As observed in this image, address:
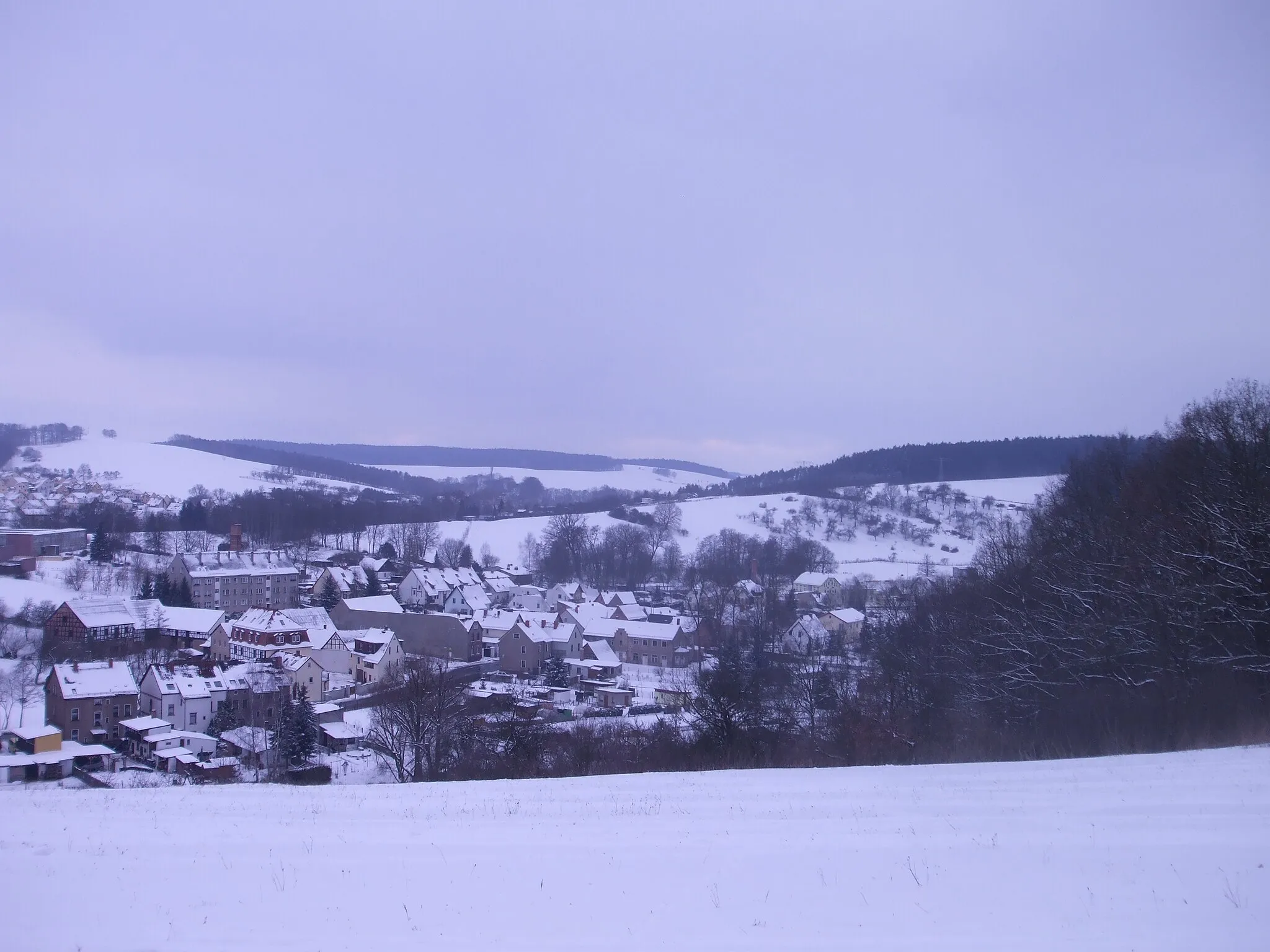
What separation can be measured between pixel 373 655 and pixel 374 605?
31.2ft

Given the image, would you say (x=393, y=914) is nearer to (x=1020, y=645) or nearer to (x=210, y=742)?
(x=1020, y=645)

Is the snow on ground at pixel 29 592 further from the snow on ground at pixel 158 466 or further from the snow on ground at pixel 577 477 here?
the snow on ground at pixel 577 477

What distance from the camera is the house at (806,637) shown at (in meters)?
35.7

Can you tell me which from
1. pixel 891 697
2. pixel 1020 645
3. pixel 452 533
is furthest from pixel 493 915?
pixel 452 533

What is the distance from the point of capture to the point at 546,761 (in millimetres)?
16375

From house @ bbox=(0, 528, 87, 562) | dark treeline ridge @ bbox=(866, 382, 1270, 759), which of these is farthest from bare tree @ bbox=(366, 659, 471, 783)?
house @ bbox=(0, 528, 87, 562)

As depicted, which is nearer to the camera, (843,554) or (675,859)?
(675,859)

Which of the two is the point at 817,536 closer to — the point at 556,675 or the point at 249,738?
the point at 556,675

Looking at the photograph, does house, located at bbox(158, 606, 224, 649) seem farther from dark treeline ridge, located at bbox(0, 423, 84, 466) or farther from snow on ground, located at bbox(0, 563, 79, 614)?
dark treeline ridge, located at bbox(0, 423, 84, 466)

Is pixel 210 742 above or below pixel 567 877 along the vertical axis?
below

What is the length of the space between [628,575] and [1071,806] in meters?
57.4

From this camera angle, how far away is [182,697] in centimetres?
2539

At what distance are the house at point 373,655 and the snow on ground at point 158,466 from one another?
66.4 m

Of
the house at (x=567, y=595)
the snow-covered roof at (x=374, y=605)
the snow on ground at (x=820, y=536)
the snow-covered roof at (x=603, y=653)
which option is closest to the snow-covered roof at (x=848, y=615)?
the snow on ground at (x=820, y=536)
